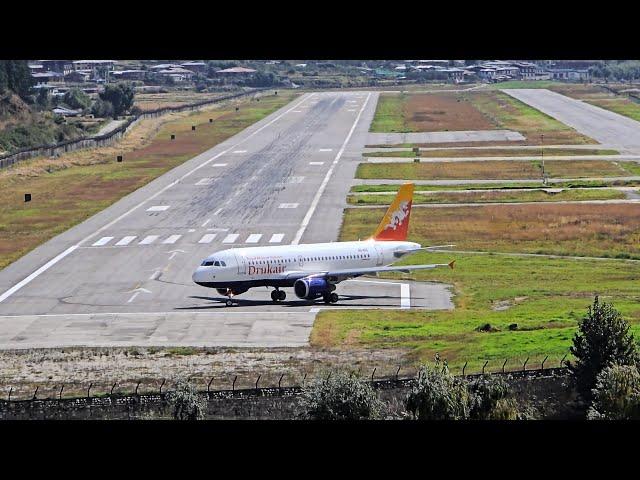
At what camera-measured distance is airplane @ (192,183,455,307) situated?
77.8 m

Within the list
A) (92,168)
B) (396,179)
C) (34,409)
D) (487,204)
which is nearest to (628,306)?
(34,409)

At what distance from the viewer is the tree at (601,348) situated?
165 feet

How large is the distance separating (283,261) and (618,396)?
127 feet

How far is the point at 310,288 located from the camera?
7869cm

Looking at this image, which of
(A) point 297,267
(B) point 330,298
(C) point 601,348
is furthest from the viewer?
(A) point 297,267

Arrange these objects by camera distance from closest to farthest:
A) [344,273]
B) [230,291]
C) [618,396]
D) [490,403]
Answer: [618,396] < [490,403] < [230,291] < [344,273]

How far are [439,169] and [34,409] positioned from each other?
4809 inches

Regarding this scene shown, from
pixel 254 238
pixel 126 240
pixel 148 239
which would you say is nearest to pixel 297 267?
pixel 254 238

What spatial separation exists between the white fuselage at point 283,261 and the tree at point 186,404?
98.9ft

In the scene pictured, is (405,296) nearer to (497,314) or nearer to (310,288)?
(310,288)

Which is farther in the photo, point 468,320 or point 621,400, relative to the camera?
point 468,320

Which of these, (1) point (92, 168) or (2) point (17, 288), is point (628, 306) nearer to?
(2) point (17, 288)

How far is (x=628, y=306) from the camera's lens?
75000mm
